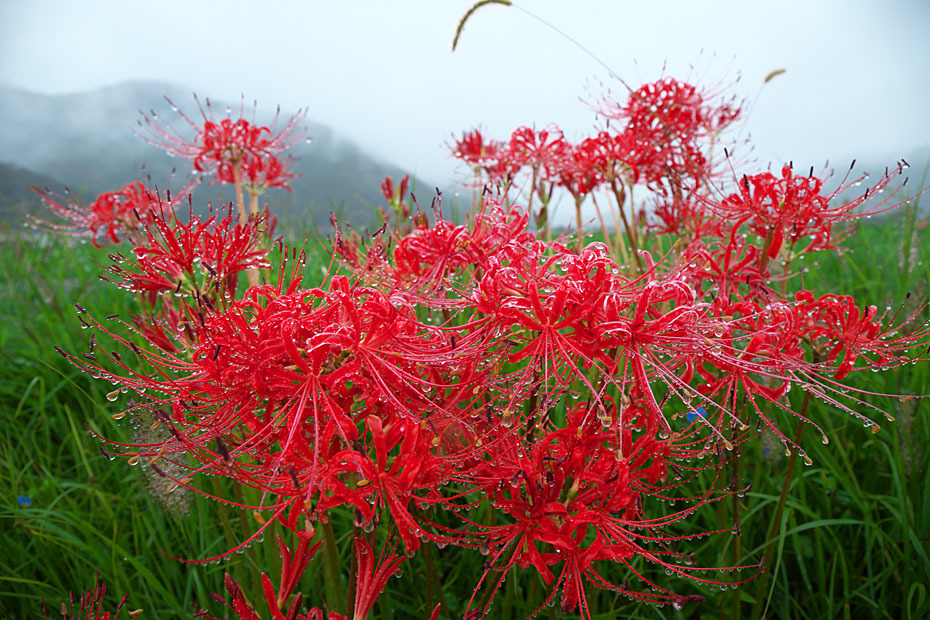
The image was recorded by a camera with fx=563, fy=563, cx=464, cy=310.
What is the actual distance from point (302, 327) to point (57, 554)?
179cm

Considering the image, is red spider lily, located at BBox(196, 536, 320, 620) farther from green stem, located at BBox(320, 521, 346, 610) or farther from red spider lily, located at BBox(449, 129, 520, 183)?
red spider lily, located at BBox(449, 129, 520, 183)

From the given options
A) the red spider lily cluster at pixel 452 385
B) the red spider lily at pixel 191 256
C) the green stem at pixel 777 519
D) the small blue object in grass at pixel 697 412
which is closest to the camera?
the red spider lily cluster at pixel 452 385

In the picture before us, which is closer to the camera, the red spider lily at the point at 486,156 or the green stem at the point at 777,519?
the green stem at the point at 777,519

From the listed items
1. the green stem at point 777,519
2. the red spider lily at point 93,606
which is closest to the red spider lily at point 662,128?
the green stem at point 777,519

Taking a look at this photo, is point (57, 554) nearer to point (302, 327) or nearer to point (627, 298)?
point (302, 327)

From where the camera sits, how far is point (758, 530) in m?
2.12

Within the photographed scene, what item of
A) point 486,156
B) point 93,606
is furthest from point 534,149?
point 93,606

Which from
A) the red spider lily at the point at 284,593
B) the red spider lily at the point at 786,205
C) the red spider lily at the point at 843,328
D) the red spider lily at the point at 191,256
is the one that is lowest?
the red spider lily at the point at 284,593

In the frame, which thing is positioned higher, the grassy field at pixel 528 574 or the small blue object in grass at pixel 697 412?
the small blue object in grass at pixel 697 412

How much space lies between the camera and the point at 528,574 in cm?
198

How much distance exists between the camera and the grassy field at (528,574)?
1.74 metres

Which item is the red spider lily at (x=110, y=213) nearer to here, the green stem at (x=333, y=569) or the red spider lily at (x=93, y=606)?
the red spider lily at (x=93, y=606)

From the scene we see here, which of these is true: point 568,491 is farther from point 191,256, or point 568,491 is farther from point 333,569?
point 191,256

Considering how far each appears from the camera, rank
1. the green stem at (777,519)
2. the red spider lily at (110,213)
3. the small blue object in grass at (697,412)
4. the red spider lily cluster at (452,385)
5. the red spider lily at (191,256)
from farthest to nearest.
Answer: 1. the red spider lily at (110,213)
2. the green stem at (777,519)
3. the red spider lily at (191,256)
4. the small blue object in grass at (697,412)
5. the red spider lily cluster at (452,385)
